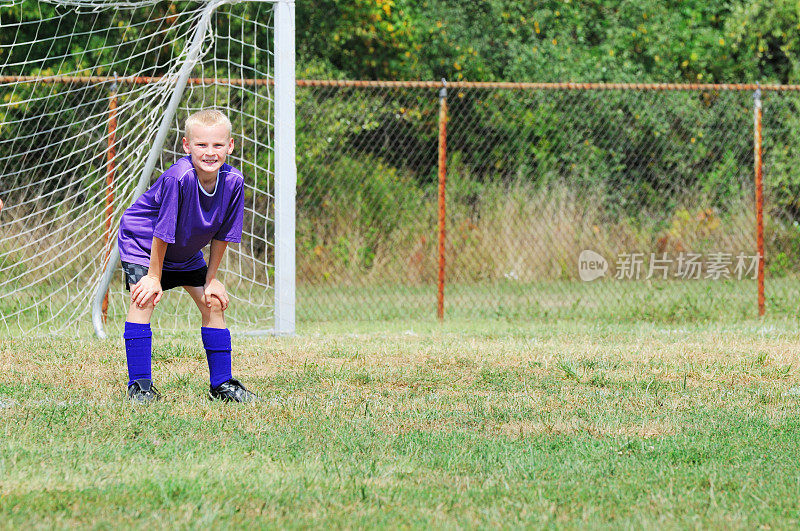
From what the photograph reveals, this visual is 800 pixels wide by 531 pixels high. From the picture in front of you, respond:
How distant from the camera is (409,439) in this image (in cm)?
379

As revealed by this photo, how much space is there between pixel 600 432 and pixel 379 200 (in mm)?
7524

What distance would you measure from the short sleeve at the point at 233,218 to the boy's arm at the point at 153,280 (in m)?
0.29

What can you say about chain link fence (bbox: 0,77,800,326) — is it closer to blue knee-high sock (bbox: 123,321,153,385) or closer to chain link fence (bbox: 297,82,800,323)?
chain link fence (bbox: 297,82,800,323)

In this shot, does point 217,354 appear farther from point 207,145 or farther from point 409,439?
point 409,439

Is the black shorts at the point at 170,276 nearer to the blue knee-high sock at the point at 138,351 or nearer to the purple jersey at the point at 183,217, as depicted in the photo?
the purple jersey at the point at 183,217

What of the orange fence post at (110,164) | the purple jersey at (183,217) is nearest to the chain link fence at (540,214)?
the orange fence post at (110,164)

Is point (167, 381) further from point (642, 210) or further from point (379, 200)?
point (642, 210)

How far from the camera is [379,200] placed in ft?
37.0

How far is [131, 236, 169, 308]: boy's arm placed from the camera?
14.5ft

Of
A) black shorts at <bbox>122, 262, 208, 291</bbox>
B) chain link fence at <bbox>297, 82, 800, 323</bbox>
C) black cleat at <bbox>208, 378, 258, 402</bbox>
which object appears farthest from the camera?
chain link fence at <bbox>297, 82, 800, 323</bbox>

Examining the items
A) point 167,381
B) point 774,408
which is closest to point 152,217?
point 167,381

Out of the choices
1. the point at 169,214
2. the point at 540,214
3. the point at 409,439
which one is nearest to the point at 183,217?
the point at 169,214

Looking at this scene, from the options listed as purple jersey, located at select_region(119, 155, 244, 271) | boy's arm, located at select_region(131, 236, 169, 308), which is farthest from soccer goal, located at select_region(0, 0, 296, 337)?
boy's arm, located at select_region(131, 236, 169, 308)

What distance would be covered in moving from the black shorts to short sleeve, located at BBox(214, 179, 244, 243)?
0.27 m
